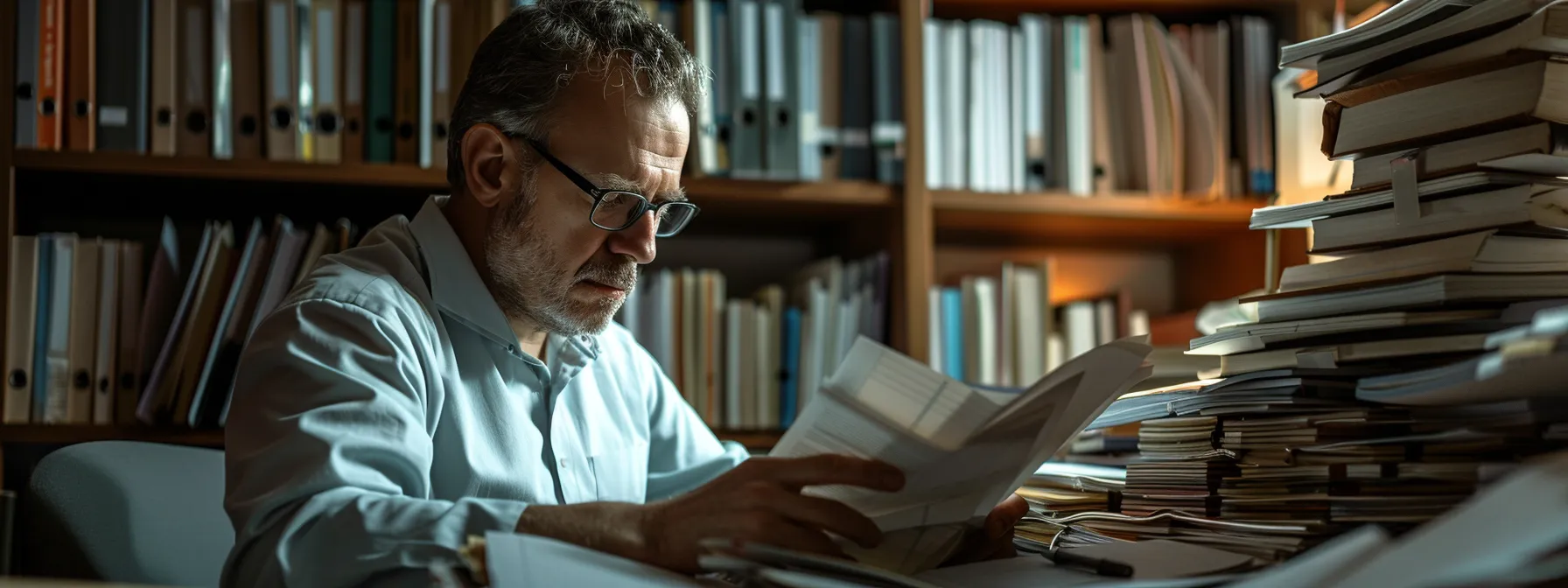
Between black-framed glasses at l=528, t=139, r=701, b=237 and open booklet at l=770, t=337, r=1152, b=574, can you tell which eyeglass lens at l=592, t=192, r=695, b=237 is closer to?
black-framed glasses at l=528, t=139, r=701, b=237

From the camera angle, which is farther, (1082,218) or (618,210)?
(1082,218)

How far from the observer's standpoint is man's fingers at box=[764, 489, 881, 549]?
689 millimetres

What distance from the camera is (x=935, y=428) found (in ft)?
2.34

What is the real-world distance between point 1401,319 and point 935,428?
297mm

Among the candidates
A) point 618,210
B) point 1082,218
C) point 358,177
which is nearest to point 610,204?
point 618,210

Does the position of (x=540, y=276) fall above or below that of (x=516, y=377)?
above

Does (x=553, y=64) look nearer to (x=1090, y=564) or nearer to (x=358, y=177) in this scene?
(x=358, y=177)

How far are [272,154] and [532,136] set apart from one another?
26.4 inches

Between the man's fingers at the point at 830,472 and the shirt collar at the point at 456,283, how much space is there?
521mm

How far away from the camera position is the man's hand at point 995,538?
0.85 meters

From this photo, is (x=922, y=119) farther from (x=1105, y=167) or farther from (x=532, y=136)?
(x=532, y=136)

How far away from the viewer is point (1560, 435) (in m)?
0.63

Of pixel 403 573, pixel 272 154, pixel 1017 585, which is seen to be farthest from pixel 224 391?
pixel 1017 585

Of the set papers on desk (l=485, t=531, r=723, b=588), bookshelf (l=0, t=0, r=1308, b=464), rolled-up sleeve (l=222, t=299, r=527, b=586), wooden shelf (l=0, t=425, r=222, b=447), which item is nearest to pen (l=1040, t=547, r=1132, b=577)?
papers on desk (l=485, t=531, r=723, b=588)
